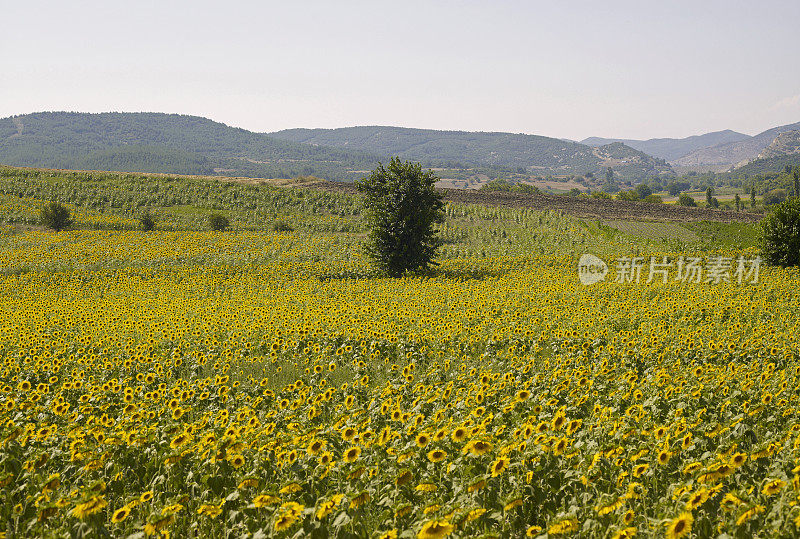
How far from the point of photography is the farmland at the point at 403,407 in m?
3.97

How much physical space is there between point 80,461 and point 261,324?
23.1 feet

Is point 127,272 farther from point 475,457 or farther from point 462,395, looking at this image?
point 475,457

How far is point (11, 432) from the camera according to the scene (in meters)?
5.33

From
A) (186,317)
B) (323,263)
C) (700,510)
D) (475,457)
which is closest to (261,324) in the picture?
(186,317)

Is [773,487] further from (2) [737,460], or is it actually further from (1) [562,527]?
(1) [562,527]

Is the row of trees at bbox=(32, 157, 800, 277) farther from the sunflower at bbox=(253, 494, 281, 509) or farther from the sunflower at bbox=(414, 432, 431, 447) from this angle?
the sunflower at bbox=(253, 494, 281, 509)

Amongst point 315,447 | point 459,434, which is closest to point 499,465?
point 459,434

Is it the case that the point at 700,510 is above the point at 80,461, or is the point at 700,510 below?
above

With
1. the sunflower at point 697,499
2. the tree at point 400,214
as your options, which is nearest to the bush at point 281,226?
the tree at point 400,214

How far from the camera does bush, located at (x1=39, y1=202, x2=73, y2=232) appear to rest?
3697 cm

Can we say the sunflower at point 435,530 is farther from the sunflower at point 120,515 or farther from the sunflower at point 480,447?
the sunflower at point 120,515

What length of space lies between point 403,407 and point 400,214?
56.2 ft

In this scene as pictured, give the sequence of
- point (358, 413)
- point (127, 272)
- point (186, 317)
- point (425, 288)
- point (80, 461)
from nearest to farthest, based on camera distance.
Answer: point (80, 461)
point (358, 413)
point (186, 317)
point (425, 288)
point (127, 272)

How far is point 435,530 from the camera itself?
3207mm
